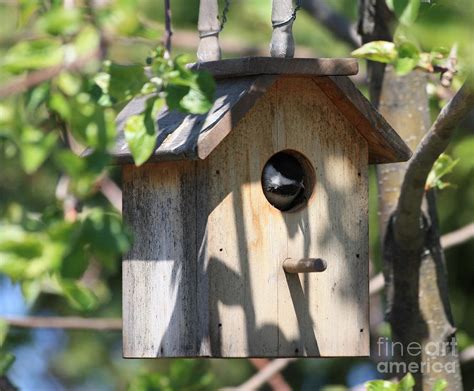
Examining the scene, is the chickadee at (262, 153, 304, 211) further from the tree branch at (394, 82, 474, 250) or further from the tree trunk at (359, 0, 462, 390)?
the tree trunk at (359, 0, 462, 390)

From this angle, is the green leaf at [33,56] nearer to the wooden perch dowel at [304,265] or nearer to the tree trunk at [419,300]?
the wooden perch dowel at [304,265]

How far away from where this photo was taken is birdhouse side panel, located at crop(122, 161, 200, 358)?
2727mm

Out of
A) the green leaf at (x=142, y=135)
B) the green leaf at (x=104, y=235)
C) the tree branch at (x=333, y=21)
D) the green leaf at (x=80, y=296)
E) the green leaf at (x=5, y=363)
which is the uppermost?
the tree branch at (x=333, y=21)

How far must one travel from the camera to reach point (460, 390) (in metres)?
3.36

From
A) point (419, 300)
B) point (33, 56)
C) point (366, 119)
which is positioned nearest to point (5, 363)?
point (366, 119)

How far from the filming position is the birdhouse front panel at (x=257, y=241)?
2.70m

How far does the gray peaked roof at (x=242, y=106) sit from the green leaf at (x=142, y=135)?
0.52m

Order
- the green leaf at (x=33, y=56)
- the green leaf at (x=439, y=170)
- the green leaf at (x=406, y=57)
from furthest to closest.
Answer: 1. the green leaf at (x=439, y=170)
2. the green leaf at (x=406, y=57)
3. the green leaf at (x=33, y=56)

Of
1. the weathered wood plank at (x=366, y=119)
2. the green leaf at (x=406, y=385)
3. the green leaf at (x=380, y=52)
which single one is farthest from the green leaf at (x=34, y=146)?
the green leaf at (x=406, y=385)

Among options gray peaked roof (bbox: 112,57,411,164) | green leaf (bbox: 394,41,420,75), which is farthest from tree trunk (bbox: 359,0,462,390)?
green leaf (bbox: 394,41,420,75)

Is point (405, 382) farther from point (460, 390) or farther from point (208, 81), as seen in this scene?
point (208, 81)

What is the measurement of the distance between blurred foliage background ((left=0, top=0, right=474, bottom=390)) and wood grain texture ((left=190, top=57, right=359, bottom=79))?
0.56ft

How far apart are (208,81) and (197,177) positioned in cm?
68

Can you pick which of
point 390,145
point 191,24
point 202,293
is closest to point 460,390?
point 390,145
